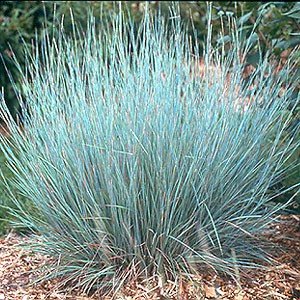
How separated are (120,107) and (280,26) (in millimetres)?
1276

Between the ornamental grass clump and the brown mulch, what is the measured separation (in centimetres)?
6

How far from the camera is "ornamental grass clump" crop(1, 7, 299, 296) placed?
257cm

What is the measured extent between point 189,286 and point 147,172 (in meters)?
0.53

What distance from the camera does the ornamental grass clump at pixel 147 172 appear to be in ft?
8.45

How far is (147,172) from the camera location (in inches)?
101

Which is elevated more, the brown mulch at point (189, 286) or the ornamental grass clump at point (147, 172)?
the ornamental grass clump at point (147, 172)

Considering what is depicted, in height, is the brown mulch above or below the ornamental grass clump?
below

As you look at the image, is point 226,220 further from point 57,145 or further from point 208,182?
point 57,145

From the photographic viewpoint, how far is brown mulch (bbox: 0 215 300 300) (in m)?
2.58

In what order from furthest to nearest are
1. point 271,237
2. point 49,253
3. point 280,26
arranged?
point 280,26 < point 271,237 < point 49,253

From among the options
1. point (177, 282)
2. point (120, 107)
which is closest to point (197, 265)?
point (177, 282)

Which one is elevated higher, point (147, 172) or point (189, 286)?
point (147, 172)

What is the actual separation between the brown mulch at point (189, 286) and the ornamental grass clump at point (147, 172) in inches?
2.2

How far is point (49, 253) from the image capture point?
2.82 m
